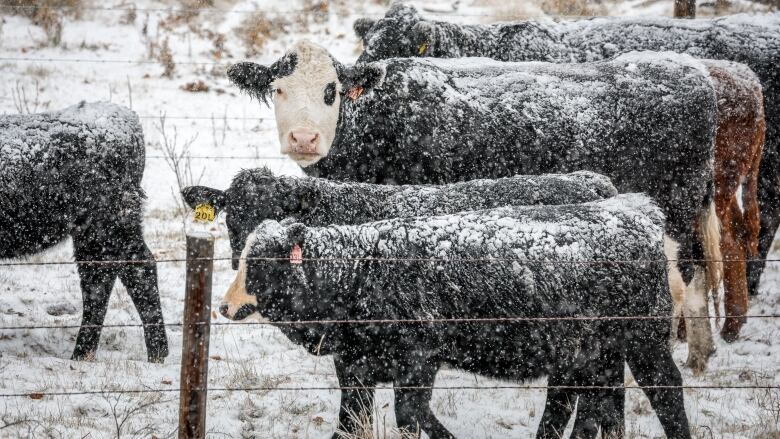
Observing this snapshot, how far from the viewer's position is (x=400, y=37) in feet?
26.1

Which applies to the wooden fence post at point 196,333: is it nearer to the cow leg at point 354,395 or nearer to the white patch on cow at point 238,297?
the white patch on cow at point 238,297

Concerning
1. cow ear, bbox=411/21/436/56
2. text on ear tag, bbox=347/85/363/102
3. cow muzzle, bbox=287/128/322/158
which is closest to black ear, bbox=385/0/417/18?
cow ear, bbox=411/21/436/56

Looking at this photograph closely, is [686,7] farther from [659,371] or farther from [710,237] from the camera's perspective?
[659,371]

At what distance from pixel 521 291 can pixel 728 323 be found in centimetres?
342

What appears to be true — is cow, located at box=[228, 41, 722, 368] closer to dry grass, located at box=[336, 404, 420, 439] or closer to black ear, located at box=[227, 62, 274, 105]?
black ear, located at box=[227, 62, 274, 105]

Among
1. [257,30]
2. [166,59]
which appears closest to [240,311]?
[166,59]

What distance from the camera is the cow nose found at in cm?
604

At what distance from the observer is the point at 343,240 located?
15.2ft

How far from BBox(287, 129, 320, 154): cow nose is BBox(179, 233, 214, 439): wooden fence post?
233 cm

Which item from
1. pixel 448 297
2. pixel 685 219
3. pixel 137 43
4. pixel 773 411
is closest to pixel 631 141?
pixel 685 219

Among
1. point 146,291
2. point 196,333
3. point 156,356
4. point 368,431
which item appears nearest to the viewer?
point 196,333

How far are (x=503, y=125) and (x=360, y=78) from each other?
1.20 metres

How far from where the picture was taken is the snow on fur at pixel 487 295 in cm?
439

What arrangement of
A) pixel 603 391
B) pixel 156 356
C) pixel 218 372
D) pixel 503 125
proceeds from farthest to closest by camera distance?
pixel 503 125 → pixel 156 356 → pixel 218 372 → pixel 603 391
